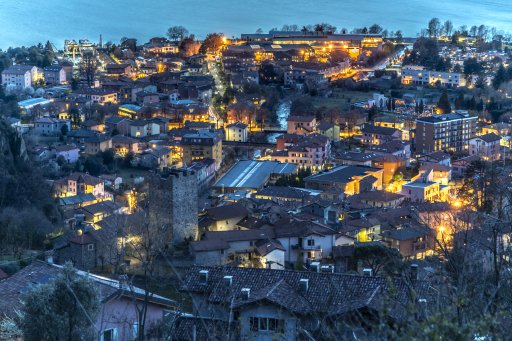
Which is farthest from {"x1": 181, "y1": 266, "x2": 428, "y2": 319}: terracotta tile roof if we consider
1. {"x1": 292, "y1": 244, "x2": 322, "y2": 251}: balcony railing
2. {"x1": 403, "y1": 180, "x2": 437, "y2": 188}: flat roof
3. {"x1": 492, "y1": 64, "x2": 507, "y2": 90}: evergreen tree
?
{"x1": 492, "y1": 64, "x2": 507, "y2": 90}: evergreen tree

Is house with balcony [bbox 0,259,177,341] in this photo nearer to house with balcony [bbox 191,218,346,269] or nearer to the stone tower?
house with balcony [bbox 191,218,346,269]

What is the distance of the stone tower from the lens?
8.16 m

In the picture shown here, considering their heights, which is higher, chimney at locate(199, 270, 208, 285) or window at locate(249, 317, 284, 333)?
chimney at locate(199, 270, 208, 285)

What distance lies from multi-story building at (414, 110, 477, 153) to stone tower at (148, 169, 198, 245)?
8.26m

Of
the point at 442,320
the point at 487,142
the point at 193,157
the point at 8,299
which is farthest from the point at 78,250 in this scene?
the point at 487,142

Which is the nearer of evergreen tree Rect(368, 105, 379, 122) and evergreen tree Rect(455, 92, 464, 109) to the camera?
evergreen tree Rect(368, 105, 379, 122)

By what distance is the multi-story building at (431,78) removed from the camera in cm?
2186

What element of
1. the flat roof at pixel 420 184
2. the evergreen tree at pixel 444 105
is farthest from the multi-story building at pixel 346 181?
the evergreen tree at pixel 444 105

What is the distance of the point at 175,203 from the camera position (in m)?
8.18

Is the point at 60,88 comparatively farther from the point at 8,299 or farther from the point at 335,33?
the point at 8,299

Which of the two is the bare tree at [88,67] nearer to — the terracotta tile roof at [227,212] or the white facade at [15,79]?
the white facade at [15,79]

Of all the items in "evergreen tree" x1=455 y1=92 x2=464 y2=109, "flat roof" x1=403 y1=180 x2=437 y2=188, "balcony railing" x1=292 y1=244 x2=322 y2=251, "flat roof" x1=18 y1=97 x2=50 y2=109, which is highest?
"evergreen tree" x1=455 y1=92 x2=464 y2=109

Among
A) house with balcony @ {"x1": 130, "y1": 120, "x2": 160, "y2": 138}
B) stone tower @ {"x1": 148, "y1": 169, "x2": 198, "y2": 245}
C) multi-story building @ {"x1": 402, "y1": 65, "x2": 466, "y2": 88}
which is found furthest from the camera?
multi-story building @ {"x1": 402, "y1": 65, "x2": 466, "y2": 88}

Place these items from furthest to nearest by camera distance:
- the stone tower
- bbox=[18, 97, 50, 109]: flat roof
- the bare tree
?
the bare tree, bbox=[18, 97, 50, 109]: flat roof, the stone tower
